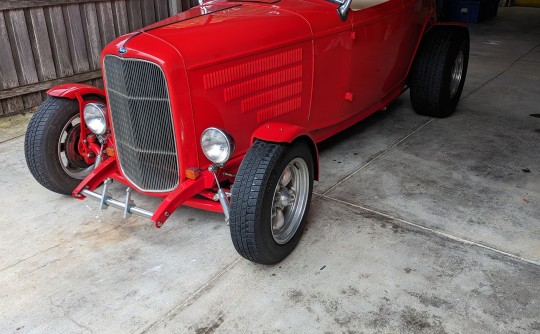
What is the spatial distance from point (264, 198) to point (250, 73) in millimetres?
870

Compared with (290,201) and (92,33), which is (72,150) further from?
(92,33)

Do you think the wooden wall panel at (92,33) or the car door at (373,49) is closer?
the car door at (373,49)

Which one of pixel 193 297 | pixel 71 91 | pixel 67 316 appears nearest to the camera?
pixel 67 316

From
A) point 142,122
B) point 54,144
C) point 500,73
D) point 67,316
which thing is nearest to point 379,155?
point 142,122

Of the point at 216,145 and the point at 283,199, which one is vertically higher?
the point at 216,145

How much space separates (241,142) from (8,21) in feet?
11.1

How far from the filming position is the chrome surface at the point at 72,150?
3.27 meters

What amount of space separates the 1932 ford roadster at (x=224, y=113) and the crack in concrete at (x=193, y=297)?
0.24 m

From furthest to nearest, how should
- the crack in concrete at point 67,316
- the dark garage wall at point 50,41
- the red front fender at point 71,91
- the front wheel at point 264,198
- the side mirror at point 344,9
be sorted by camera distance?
1. the dark garage wall at point 50,41
2. the side mirror at point 344,9
3. the red front fender at point 71,91
4. the front wheel at point 264,198
5. the crack in concrete at point 67,316

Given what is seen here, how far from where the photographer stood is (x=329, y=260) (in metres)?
2.73

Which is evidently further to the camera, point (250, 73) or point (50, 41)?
point (50, 41)

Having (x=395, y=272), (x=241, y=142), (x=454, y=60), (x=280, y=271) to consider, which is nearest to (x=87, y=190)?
(x=241, y=142)

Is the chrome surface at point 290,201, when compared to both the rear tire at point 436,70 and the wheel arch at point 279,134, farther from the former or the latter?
the rear tire at point 436,70

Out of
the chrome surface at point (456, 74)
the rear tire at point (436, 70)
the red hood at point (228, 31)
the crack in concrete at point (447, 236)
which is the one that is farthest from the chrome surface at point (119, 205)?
the chrome surface at point (456, 74)
